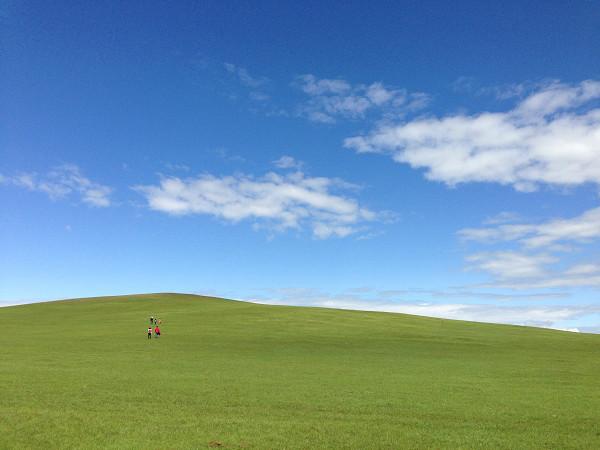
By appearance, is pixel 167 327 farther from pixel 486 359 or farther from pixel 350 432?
pixel 350 432

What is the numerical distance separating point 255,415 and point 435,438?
560 centimetres

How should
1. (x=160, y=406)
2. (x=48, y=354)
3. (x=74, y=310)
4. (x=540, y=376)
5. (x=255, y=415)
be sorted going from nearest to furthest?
(x=255, y=415) < (x=160, y=406) < (x=540, y=376) < (x=48, y=354) < (x=74, y=310)

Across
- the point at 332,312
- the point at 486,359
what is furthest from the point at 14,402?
the point at 332,312

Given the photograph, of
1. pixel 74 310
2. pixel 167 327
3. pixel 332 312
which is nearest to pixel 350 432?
pixel 167 327

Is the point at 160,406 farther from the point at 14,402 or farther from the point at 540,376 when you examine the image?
the point at 540,376

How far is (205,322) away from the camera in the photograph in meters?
54.0

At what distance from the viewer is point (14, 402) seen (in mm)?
15680

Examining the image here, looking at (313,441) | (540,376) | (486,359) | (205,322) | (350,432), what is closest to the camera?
(313,441)

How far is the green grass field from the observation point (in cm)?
1259

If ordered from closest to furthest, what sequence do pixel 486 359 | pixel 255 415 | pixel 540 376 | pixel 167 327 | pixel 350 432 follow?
pixel 350 432 → pixel 255 415 → pixel 540 376 → pixel 486 359 → pixel 167 327

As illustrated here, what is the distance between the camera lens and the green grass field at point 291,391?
12.6m

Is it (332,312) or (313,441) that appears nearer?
(313,441)

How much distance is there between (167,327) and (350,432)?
132ft

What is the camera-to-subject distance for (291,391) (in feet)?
62.5
